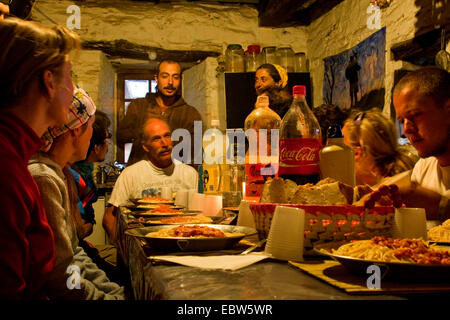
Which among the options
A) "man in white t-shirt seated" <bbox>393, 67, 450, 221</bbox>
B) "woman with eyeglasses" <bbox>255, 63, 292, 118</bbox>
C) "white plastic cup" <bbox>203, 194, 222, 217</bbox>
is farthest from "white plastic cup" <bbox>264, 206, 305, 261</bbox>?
"woman with eyeglasses" <bbox>255, 63, 292, 118</bbox>

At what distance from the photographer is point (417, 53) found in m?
3.30

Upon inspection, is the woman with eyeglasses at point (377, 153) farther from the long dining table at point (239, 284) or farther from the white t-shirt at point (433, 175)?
the long dining table at point (239, 284)

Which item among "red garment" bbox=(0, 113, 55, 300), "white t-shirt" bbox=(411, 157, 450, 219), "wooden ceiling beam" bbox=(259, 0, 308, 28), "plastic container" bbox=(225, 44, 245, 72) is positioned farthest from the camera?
"plastic container" bbox=(225, 44, 245, 72)

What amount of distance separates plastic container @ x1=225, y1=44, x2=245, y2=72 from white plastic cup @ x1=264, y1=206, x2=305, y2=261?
14.1 feet

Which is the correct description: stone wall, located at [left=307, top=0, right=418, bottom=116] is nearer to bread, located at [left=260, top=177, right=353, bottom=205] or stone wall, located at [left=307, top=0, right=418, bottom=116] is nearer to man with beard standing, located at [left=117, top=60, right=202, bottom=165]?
man with beard standing, located at [left=117, top=60, right=202, bottom=165]

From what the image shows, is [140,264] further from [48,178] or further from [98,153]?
[98,153]

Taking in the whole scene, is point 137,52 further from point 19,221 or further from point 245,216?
point 19,221

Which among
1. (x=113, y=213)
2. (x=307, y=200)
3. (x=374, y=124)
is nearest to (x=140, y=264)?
(x=307, y=200)

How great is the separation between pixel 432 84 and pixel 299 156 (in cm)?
120

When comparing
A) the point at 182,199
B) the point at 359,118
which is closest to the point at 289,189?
the point at 182,199

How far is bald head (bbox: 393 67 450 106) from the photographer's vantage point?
197 centimetres

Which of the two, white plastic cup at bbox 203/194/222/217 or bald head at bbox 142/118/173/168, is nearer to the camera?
white plastic cup at bbox 203/194/222/217

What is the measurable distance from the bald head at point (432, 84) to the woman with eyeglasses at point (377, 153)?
0.81 meters

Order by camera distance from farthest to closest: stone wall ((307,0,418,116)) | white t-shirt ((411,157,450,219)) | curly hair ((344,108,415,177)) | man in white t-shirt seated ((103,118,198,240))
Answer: man in white t-shirt seated ((103,118,198,240))
stone wall ((307,0,418,116))
curly hair ((344,108,415,177))
white t-shirt ((411,157,450,219))
